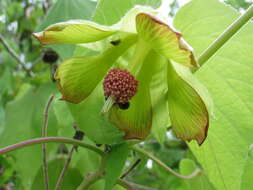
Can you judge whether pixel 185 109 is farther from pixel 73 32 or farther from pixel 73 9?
pixel 73 9

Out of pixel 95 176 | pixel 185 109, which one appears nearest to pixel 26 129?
pixel 95 176

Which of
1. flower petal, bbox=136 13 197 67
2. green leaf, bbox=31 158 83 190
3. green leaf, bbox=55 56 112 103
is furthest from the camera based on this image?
green leaf, bbox=31 158 83 190

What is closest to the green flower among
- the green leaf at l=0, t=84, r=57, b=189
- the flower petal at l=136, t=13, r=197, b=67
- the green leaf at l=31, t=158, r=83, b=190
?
the flower petal at l=136, t=13, r=197, b=67

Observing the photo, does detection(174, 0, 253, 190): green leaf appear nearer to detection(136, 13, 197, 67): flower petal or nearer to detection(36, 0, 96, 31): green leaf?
detection(136, 13, 197, 67): flower petal

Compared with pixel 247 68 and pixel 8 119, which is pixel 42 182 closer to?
pixel 8 119

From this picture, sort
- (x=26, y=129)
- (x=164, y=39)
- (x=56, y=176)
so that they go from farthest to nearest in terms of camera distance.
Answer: (x=26, y=129) < (x=56, y=176) < (x=164, y=39)
